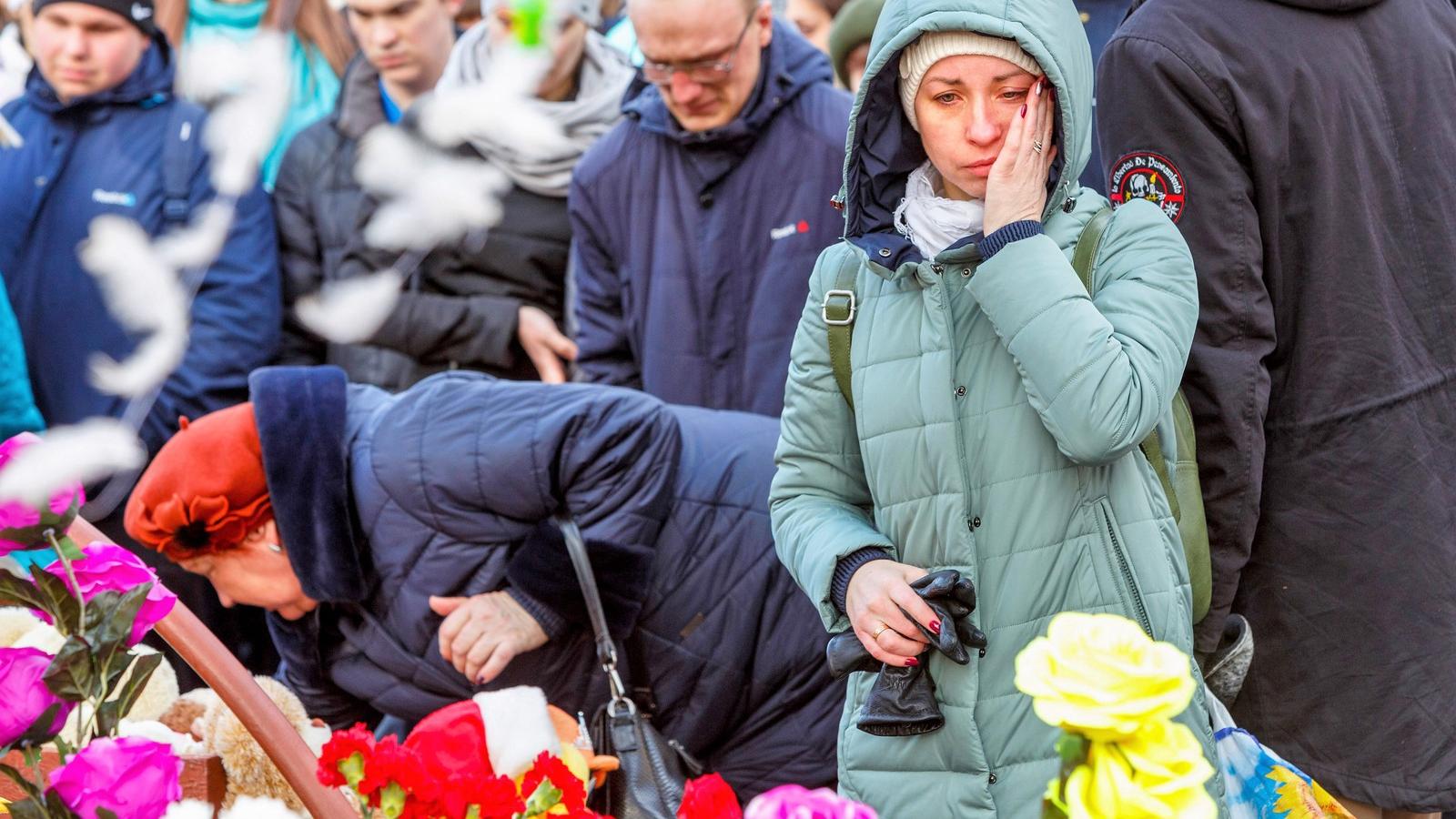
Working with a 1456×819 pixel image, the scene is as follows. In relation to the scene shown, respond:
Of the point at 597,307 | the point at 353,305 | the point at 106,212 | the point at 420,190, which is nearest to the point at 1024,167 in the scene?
the point at 597,307

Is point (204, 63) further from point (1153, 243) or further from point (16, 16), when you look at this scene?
point (1153, 243)

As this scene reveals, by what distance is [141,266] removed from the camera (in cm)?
351

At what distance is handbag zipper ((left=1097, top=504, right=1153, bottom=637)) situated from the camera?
163 cm

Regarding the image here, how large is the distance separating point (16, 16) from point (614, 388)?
200cm

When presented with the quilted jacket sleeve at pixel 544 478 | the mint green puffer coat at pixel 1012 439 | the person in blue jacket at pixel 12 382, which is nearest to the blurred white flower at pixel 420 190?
the person in blue jacket at pixel 12 382

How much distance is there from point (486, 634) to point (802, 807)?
1609 mm

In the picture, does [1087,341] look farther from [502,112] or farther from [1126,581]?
[502,112]

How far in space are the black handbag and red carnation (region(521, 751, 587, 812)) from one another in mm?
702

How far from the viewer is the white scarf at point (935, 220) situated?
1756mm

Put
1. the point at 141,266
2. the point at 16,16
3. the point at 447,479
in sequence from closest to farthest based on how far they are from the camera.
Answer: the point at 447,479, the point at 141,266, the point at 16,16

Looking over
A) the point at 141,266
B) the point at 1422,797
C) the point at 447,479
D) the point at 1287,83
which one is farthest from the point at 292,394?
the point at 1422,797

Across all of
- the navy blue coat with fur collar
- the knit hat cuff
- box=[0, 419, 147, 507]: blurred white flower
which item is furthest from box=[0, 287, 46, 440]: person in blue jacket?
box=[0, 419, 147, 507]: blurred white flower

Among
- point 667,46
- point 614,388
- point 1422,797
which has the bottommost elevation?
point 1422,797

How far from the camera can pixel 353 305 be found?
11.1 feet
